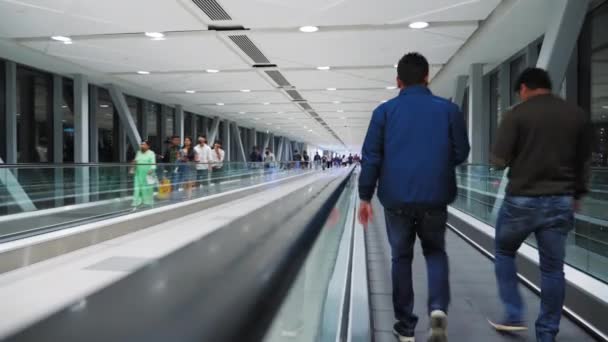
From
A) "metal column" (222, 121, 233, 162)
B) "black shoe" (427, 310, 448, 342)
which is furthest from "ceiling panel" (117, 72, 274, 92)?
"metal column" (222, 121, 233, 162)

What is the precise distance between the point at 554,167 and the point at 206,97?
17.4m

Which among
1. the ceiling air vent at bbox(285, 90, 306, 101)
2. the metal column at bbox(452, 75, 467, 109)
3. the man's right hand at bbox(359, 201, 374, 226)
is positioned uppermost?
the ceiling air vent at bbox(285, 90, 306, 101)

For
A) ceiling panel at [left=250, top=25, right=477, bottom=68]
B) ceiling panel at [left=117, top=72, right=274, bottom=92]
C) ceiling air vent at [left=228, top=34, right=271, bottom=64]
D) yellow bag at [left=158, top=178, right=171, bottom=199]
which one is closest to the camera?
ceiling panel at [left=250, top=25, right=477, bottom=68]

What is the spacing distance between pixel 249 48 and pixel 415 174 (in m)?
8.61

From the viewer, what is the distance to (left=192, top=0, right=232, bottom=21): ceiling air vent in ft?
24.7

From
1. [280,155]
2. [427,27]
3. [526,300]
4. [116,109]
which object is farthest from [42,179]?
[280,155]

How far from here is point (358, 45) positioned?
1024cm

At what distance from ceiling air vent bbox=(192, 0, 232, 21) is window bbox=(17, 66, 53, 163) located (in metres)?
8.36

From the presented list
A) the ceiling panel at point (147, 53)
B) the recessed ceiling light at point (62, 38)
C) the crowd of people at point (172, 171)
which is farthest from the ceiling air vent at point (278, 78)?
the recessed ceiling light at point (62, 38)

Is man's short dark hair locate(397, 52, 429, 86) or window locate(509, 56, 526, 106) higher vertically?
window locate(509, 56, 526, 106)

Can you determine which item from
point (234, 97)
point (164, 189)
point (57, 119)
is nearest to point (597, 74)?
point (164, 189)

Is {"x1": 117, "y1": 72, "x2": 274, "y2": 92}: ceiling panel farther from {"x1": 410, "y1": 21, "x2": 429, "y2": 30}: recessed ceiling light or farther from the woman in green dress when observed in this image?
{"x1": 410, "y1": 21, "x2": 429, "y2": 30}: recessed ceiling light

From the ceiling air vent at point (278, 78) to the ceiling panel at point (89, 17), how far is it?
179 inches

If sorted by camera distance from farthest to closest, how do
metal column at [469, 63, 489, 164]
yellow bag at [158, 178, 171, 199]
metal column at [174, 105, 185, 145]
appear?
metal column at [174, 105, 185, 145] < metal column at [469, 63, 489, 164] < yellow bag at [158, 178, 171, 199]
